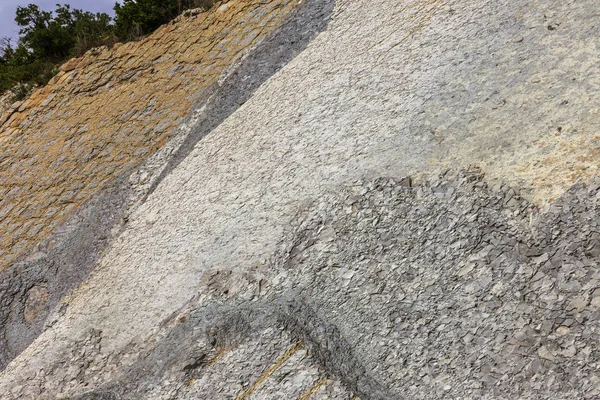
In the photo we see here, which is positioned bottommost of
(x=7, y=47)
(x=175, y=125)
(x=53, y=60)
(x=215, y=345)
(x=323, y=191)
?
(x=215, y=345)

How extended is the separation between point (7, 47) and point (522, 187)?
31.6 ft

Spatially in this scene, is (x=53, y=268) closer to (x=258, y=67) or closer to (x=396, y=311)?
(x=258, y=67)

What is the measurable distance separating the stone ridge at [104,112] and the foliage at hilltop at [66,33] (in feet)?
0.96

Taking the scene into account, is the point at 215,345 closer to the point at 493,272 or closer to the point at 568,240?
the point at 493,272

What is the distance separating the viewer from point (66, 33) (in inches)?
353

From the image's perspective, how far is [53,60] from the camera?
8719 millimetres

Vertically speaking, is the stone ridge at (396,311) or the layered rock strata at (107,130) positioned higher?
the layered rock strata at (107,130)

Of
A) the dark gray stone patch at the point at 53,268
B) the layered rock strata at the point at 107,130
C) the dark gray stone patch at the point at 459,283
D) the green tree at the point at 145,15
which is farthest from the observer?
the green tree at the point at 145,15

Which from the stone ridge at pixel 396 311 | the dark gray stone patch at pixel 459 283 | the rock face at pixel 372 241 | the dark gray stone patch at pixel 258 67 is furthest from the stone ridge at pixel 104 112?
the dark gray stone patch at pixel 459 283

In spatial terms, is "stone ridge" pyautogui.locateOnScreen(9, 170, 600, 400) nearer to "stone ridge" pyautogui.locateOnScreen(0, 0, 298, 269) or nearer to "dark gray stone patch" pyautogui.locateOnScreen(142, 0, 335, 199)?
"dark gray stone patch" pyautogui.locateOnScreen(142, 0, 335, 199)

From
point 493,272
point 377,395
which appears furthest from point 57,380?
point 493,272

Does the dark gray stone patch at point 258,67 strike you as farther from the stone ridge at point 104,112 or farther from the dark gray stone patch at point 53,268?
the dark gray stone patch at point 53,268

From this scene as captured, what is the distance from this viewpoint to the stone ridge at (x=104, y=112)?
6.05 meters

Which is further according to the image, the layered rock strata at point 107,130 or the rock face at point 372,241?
the layered rock strata at point 107,130
